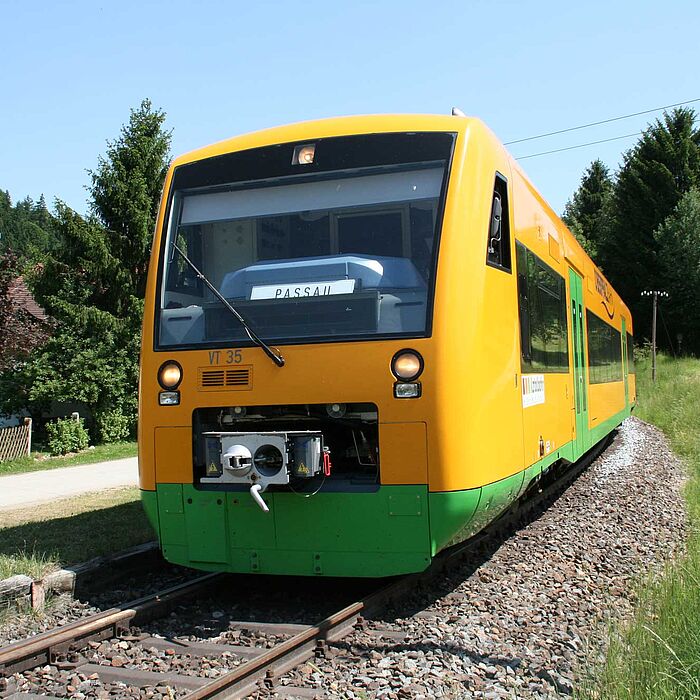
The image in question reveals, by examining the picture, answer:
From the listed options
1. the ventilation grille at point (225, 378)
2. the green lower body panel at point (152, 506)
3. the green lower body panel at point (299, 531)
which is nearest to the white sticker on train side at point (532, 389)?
the green lower body panel at point (299, 531)

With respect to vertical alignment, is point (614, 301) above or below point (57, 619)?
above

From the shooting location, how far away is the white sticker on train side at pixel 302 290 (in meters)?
5.62

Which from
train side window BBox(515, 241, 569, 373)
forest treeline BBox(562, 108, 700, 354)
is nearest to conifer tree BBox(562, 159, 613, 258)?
forest treeline BBox(562, 108, 700, 354)

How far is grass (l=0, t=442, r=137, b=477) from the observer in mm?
16578

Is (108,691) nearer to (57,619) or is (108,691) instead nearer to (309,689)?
(309,689)

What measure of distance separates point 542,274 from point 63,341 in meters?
15.4

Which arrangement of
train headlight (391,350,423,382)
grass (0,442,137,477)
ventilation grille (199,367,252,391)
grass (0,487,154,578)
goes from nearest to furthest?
1. train headlight (391,350,423,382)
2. ventilation grille (199,367,252,391)
3. grass (0,487,154,578)
4. grass (0,442,137,477)

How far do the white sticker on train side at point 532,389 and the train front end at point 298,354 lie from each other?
1.39 metres

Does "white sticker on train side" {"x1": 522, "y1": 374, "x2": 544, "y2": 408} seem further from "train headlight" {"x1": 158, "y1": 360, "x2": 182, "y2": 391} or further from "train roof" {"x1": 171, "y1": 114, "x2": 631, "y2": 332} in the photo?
"train headlight" {"x1": 158, "y1": 360, "x2": 182, "y2": 391}

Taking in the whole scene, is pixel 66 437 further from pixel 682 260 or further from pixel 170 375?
pixel 682 260

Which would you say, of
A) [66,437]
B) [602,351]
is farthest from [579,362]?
[66,437]

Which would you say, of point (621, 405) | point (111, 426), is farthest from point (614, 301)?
point (111, 426)

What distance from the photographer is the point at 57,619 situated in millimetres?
5598

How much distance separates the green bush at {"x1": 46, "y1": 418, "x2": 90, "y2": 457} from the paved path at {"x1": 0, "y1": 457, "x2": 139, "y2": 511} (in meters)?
2.15
